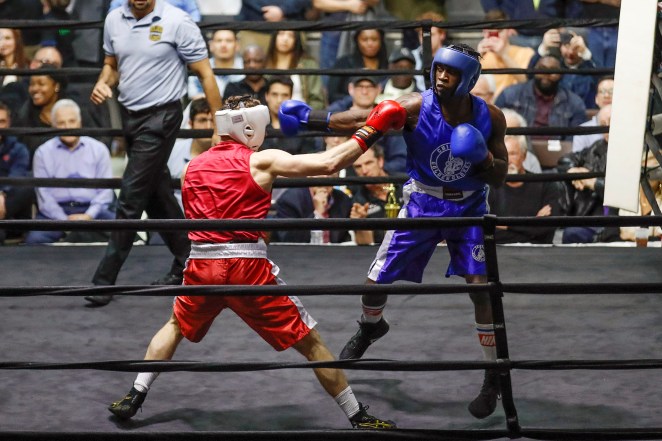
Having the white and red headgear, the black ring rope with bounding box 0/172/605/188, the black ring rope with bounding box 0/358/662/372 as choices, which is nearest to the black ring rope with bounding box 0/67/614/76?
the black ring rope with bounding box 0/172/605/188

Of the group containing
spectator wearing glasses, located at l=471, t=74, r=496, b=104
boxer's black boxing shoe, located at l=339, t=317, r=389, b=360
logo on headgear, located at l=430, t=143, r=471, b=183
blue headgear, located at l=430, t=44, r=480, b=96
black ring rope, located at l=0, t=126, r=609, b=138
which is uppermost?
blue headgear, located at l=430, t=44, r=480, b=96

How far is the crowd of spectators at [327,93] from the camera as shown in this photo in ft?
18.8

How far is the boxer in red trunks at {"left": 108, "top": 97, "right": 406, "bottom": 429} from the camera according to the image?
10.2 ft

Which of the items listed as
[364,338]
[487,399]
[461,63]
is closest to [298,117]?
[461,63]

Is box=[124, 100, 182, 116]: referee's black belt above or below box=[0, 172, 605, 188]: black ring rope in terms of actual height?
above

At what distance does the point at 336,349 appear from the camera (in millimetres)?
3883

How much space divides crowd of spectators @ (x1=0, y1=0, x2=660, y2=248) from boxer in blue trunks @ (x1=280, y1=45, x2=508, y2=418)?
1.96m

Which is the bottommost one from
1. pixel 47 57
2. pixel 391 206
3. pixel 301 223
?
pixel 391 206

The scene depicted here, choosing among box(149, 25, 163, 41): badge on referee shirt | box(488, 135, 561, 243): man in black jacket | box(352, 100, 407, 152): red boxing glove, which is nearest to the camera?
box(352, 100, 407, 152): red boxing glove

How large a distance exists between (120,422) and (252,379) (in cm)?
51

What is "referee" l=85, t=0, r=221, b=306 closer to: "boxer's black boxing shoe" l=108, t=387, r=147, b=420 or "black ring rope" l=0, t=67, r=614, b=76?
"black ring rope" l=0, t=67, r=614, b=76

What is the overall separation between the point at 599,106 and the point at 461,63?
311 cm

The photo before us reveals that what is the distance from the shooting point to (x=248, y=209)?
319 cm

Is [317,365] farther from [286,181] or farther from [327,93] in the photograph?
[327,93]
